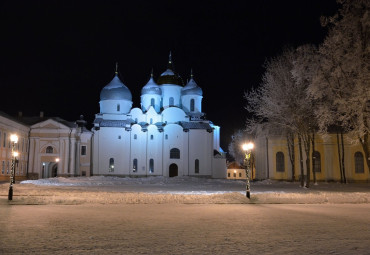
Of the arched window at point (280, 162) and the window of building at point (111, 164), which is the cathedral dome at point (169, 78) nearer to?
the window of building at point (111, 164)

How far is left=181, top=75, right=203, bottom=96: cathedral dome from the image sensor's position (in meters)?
64.2

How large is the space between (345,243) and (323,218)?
16.8 ft

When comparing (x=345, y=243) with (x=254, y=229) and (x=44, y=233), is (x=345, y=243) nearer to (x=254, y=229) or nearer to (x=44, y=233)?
(x=254, y=229)

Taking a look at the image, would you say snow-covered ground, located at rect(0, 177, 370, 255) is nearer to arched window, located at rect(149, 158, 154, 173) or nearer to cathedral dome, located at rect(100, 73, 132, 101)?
arched window, located at rect(149, 158, 154, 173)

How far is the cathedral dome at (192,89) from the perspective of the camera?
64188mm

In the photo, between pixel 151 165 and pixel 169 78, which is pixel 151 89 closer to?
pixel 169 78

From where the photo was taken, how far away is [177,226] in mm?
12070

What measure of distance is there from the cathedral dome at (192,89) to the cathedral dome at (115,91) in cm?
880

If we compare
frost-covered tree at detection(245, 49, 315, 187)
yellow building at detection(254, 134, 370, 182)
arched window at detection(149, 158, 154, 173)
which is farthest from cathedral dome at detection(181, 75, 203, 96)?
frost-covered tree at detection(245, 49, 315, 187)

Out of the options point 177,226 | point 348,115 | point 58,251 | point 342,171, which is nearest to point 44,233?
point 58,251

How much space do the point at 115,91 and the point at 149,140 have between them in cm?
918

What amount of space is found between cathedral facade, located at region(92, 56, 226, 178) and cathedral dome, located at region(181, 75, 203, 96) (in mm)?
3340

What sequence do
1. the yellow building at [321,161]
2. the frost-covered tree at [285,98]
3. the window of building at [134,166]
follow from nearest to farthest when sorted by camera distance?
the frost-covered tree at [285,98] → the yellow building at [321,161] → the window of building at [134,166]

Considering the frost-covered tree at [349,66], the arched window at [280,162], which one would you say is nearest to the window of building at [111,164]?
the arched window at [280,162]
